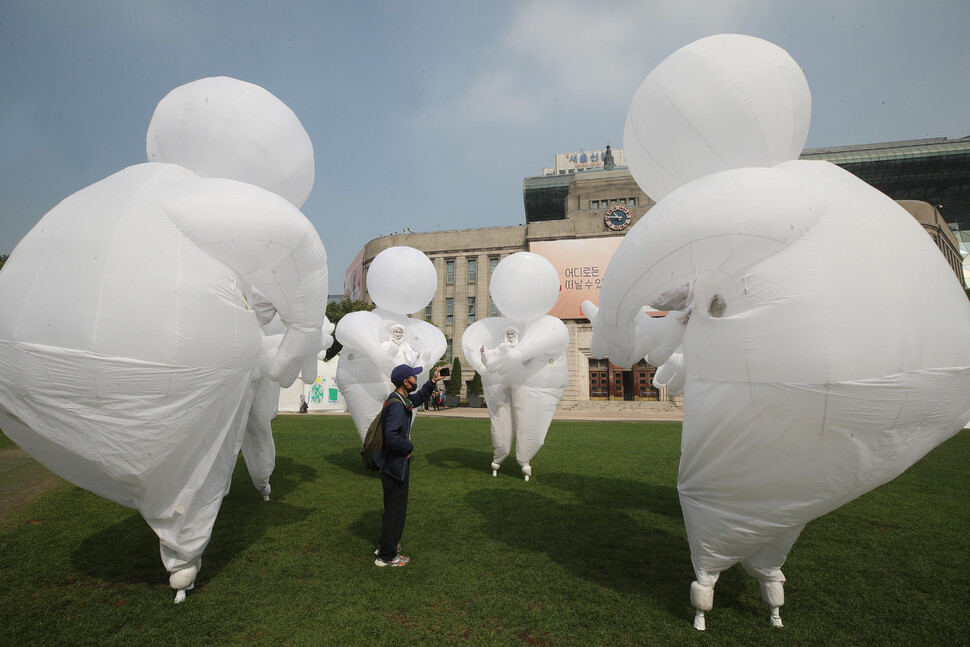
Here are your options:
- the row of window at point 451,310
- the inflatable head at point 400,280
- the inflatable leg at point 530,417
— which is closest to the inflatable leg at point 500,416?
the inflatable leg at point 530,417

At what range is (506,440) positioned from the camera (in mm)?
7922

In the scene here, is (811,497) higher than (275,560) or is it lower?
higher

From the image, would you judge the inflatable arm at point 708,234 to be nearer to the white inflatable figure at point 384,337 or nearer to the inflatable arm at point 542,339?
the inflatable arm at point 542,339

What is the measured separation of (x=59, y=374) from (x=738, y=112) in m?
4.55

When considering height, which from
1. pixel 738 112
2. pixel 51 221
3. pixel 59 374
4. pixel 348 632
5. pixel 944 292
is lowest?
pixel 348 632

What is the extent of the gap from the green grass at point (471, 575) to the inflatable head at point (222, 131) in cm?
330

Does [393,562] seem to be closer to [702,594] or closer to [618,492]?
[702,594]

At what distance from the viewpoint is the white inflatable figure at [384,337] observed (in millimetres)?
7445

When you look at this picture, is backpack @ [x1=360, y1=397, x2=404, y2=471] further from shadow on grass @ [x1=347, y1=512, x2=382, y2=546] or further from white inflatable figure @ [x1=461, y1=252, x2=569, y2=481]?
white inflatable figure @ [x1=461, y1=252, x2=569, y2=481]

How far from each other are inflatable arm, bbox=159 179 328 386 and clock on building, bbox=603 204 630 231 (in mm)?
30503

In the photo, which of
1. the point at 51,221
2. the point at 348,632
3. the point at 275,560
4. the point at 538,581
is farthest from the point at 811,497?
the point at 51,221

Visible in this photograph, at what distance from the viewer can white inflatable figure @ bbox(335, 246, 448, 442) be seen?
745cm

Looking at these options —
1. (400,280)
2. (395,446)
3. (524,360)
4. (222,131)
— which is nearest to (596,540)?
(395,446)

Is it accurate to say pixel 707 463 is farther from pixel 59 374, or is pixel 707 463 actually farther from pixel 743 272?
pixel 59 374
